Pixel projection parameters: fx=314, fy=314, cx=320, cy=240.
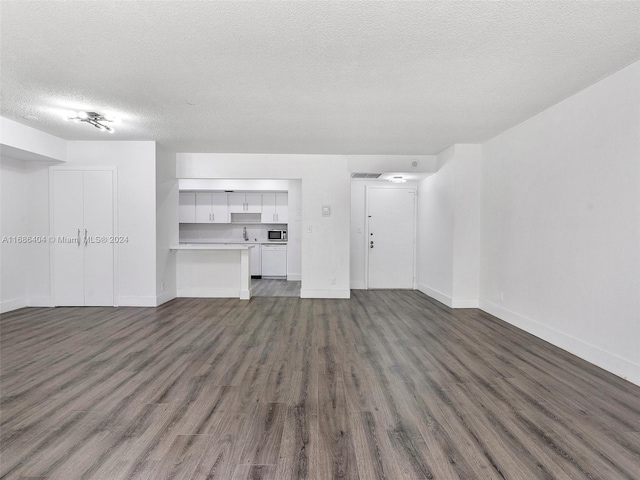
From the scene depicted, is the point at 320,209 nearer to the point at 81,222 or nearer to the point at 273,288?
the point at 273,288

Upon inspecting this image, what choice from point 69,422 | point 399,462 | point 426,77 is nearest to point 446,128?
point 426,77

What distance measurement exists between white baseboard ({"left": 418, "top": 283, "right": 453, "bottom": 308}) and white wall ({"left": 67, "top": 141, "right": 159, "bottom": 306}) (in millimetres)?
5046

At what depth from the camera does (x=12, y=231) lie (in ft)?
16.4

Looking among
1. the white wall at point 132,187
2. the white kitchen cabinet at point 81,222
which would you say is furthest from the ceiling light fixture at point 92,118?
the white kitchen cabinet at point 81,222

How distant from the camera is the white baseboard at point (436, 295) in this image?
543 cm

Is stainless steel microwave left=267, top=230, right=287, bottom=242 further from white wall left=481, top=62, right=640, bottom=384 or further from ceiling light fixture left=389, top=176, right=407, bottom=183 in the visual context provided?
white wall left=481, top=62, right=640, bottom=384

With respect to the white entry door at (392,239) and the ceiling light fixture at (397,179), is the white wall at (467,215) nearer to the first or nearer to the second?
the ceiling light fixture at (397,179)

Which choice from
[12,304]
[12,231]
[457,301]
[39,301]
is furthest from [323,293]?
[12,231]

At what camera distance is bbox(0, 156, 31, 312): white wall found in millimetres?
4879

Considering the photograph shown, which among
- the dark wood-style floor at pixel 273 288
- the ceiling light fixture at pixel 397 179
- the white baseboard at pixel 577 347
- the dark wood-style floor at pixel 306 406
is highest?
the ceiling light fixture at pixel 397 179

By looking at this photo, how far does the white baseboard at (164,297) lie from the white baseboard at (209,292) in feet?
0.64

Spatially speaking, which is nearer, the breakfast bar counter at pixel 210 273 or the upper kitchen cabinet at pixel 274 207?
the breakfast bar counter at pixel 210 273

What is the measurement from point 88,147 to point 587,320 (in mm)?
7209

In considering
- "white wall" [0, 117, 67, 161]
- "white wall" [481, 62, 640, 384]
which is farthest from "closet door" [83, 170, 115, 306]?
"white wall" [481, 62, 640, 384]
